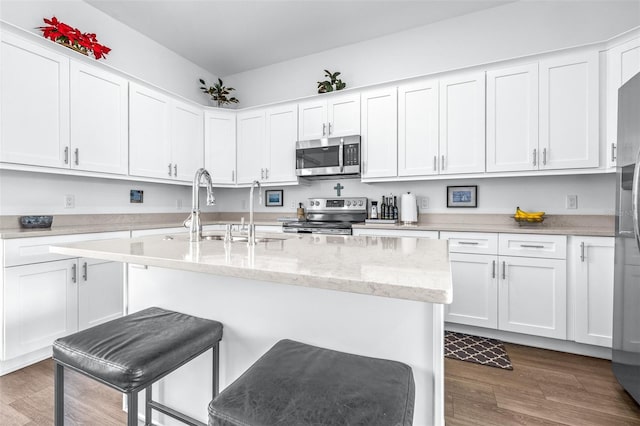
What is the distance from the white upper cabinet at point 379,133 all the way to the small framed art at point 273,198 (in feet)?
4.35

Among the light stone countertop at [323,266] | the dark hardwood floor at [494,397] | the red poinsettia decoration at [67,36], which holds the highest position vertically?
the red poinsettia decoration at [67,36]

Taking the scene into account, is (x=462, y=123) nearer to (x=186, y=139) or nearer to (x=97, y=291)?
(x=186, y=139)

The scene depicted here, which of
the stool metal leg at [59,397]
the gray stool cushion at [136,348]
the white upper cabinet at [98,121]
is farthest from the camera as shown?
the white upper cabinet at [98,121]

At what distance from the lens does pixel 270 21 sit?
320 centimetres

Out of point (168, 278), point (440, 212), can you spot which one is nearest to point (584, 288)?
point (440, 212)

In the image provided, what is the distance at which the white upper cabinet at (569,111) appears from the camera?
7.77ft

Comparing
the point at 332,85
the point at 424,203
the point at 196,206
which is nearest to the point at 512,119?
the point at 424,203

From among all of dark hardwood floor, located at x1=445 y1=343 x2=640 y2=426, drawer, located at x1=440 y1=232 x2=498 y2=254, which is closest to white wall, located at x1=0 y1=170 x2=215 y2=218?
drawer, located at x1=440 y1=232 x2=498 y2=254

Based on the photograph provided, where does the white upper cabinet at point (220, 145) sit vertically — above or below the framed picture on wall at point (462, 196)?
above

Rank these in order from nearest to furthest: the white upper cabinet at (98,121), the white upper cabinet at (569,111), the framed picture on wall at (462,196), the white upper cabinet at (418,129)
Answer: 1. the white upper cabinet at (569,111)
2. the white upper cabinet at (98,121)
3. the white upper cabinet at (418,129)
4. the framed picture on wall at (462,196)

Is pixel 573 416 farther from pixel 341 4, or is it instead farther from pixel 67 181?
pixel 67 181

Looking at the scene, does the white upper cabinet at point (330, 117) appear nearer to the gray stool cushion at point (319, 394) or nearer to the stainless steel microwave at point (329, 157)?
the stainless steel microwave at point (329, 157)

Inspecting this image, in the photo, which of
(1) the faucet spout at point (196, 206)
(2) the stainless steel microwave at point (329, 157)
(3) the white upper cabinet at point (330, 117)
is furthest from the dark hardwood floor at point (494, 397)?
(3) the white upper cabinet at point (330, 117)

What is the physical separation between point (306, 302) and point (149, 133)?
9.75ft
